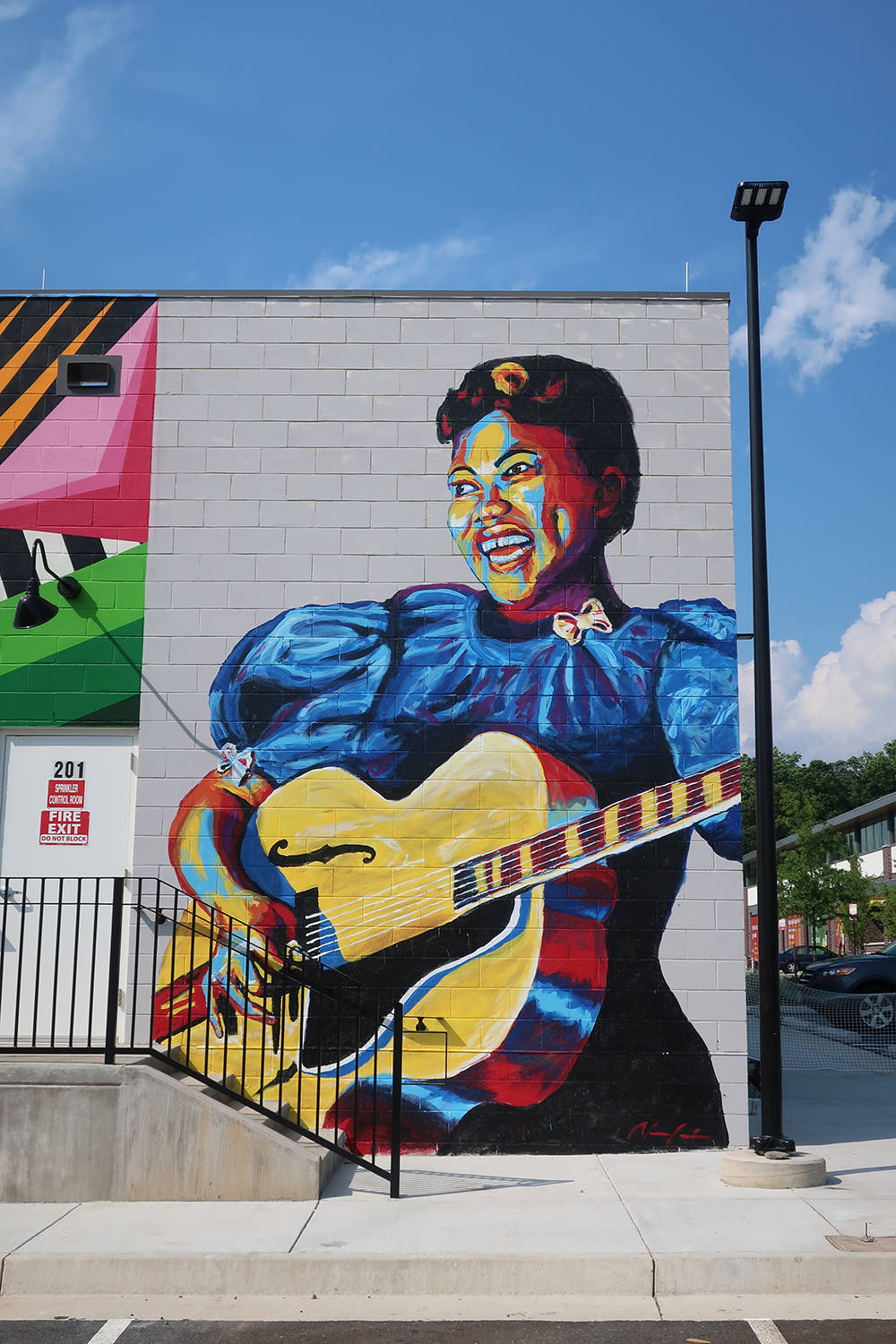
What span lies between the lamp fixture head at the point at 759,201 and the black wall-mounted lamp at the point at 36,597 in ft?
19.5

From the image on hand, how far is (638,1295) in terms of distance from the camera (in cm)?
610

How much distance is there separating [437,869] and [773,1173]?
10.6 feet

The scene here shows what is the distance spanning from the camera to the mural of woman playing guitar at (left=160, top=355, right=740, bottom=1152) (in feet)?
30.0

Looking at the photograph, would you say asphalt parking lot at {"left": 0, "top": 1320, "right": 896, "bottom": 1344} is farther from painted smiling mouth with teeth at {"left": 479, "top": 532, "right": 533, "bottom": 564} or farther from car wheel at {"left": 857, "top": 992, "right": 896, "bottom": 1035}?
car wheel at {"left": 857, "top": 992, "right": 896, "bottom": 1035}

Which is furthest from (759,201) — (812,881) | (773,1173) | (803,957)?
(812,881)

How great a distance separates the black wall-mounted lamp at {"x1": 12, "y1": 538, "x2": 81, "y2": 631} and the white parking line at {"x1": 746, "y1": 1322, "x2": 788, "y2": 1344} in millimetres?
6935

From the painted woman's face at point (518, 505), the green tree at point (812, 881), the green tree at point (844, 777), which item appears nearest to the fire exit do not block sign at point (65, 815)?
the painted woman's face at point (518, 505)

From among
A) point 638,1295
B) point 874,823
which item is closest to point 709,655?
point 638,1295

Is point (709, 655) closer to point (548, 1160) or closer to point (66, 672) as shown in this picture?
point (548, 1160)

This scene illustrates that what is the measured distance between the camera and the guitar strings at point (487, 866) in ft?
30.5

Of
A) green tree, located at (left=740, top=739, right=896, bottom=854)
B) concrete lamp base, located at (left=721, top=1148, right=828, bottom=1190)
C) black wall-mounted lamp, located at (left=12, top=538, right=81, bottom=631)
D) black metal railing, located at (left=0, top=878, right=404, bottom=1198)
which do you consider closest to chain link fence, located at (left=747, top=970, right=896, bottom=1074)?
concrete lamp base, located at (left=721, top=1148, right=828, bottom=1190)

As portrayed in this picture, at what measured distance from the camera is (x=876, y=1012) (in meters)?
17.8

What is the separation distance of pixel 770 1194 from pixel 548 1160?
1.80 meters

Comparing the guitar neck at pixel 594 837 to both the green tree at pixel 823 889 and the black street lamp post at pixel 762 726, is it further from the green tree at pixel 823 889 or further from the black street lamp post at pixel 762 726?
the green tree at pixel 823 889
